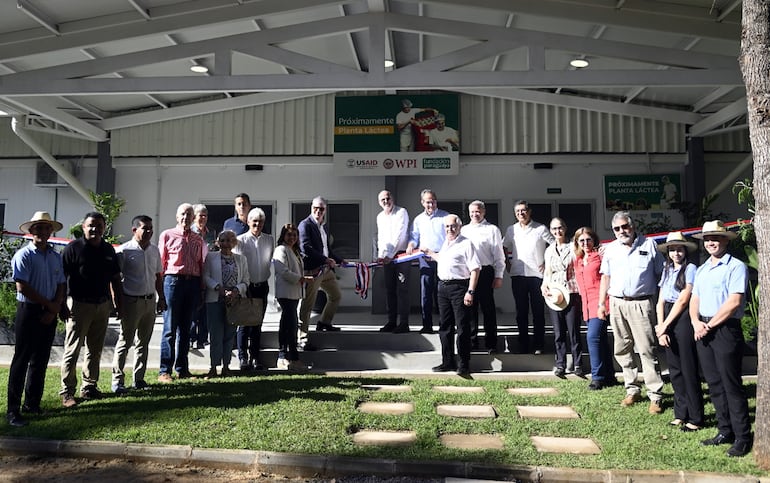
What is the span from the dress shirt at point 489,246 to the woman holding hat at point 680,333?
6.75ft

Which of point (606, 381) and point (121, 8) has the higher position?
point (121, 8)

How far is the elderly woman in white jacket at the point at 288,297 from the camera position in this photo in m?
6.35

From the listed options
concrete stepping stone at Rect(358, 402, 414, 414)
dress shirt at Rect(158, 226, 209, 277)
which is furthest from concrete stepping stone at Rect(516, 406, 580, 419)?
dress shirt at Rect(158, 226, 209, 277)

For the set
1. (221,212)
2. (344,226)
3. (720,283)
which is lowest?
(720,283)

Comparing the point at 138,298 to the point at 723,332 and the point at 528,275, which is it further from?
the point at 723,332

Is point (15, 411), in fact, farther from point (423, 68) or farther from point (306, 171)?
point (306, 171)

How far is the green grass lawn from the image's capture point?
398 cm

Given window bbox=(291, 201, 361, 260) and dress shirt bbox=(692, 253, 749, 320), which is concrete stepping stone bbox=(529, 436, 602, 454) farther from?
window bbox=(291, 201, 361, 260)

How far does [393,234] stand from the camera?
7.29 m

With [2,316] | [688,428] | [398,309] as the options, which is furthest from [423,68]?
[2,316]

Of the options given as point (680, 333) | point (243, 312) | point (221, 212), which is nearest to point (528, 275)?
point (680, 333)

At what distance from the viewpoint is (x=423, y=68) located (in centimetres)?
746

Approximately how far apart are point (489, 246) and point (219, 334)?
314 centimetres

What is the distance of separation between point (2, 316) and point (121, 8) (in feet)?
13.9
